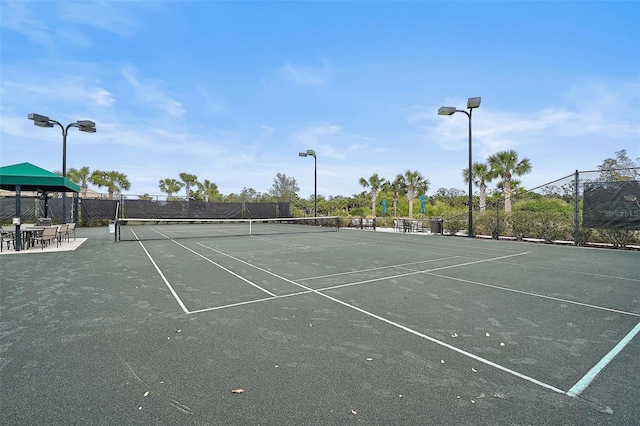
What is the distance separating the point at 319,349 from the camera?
3119 millimetres

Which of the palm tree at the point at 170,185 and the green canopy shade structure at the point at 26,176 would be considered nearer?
the green canopy shade structure at the point at 26,176

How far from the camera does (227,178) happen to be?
131 feet

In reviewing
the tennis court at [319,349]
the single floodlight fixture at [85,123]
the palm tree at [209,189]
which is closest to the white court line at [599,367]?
the tennis court at [319,349]

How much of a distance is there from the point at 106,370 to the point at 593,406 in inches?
150

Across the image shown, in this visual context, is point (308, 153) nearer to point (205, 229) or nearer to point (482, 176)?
point (205, 229)

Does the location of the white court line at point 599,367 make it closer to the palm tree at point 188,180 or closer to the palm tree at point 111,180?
the palm tree at point 111,180

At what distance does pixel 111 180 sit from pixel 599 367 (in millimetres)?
36741

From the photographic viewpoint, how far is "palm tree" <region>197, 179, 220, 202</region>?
3909 cm

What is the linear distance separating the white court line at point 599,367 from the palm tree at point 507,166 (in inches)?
734

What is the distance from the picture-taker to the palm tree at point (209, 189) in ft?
128

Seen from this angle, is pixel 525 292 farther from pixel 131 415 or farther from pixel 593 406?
pixel 131 415

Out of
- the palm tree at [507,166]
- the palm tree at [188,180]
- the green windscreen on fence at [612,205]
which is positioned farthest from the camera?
the palm tree at [188,180]

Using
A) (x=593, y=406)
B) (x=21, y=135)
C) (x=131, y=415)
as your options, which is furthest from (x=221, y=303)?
(x=21, y=135)

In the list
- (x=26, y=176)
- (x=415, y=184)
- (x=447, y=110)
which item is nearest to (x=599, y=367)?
(x=26, y=176)
